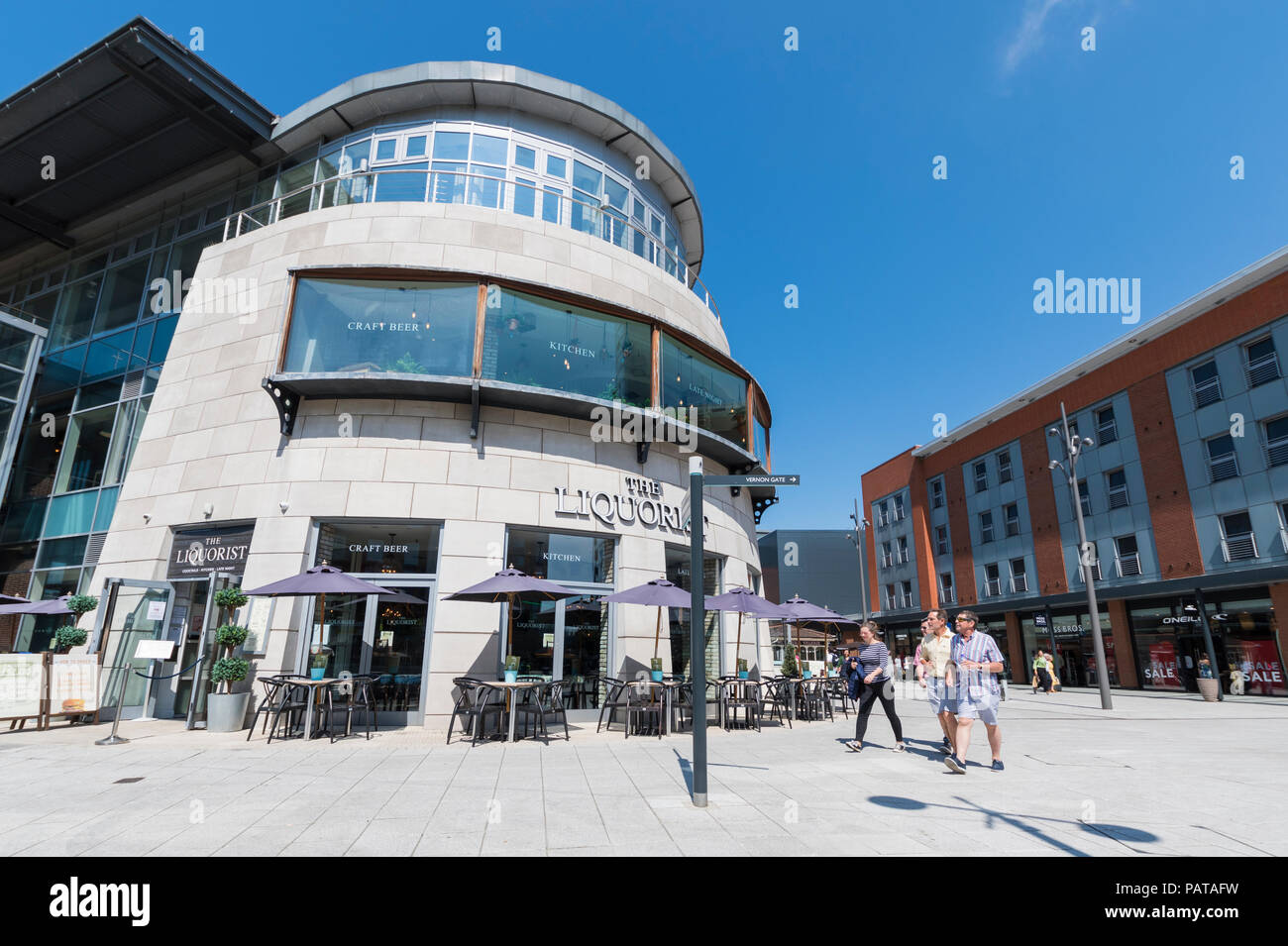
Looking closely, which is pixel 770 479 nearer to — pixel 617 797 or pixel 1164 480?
pixel 617 797

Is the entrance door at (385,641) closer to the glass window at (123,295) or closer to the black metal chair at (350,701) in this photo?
the black metal chair at (350,701)

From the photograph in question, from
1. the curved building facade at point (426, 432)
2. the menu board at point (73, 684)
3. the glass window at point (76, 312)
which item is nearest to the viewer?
the menu board at point (73, 684)

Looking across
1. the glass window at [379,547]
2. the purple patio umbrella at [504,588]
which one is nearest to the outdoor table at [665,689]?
the purple patio umbrella at [504,588]

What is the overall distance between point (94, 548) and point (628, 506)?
542 inches

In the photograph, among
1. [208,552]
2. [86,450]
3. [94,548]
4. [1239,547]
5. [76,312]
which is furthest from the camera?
[1239,547]

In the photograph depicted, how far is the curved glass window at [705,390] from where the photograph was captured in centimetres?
1502

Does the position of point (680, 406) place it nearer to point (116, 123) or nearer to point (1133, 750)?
point (1133, 750)

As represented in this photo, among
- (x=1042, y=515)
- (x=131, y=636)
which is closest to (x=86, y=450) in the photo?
(x=131, y=636)

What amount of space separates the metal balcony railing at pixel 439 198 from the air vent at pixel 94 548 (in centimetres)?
836

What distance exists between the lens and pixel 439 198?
15180 mm

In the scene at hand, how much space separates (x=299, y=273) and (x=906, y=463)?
4124 centimetres

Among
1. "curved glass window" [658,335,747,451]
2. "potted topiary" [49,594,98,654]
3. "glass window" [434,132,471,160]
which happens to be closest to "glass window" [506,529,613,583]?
"curved glass window" [658,335,747,451]

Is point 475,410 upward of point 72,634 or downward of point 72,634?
upward

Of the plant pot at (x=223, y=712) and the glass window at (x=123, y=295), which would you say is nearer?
the plant pot at (x=223, y=712)
